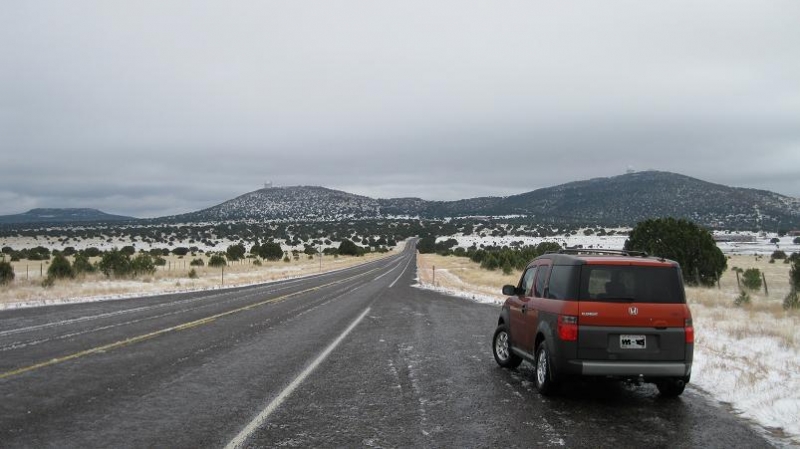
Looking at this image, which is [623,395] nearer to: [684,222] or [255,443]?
[255,443]

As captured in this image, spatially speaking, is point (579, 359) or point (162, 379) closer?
point (579, 359)

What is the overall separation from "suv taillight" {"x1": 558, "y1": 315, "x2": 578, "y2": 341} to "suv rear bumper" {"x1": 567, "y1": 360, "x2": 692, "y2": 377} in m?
0.31

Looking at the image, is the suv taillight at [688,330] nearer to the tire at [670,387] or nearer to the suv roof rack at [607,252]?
the tire at [670,387]

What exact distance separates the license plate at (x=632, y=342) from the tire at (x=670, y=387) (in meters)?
0.94

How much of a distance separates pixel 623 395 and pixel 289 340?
23.9 ft

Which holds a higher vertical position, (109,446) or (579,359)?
(579,359)

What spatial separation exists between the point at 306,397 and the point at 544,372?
3.23 metres

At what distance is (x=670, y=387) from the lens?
8.00m

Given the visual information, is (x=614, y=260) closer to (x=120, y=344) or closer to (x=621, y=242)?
(x=120, y=344)

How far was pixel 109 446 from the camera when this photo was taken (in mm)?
5703

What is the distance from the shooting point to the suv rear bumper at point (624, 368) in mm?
7180

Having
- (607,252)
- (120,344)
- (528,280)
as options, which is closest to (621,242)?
(528,280)

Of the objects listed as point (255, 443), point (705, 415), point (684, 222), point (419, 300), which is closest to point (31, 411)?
point (255, 443)

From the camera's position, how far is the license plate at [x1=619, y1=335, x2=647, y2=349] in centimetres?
724
